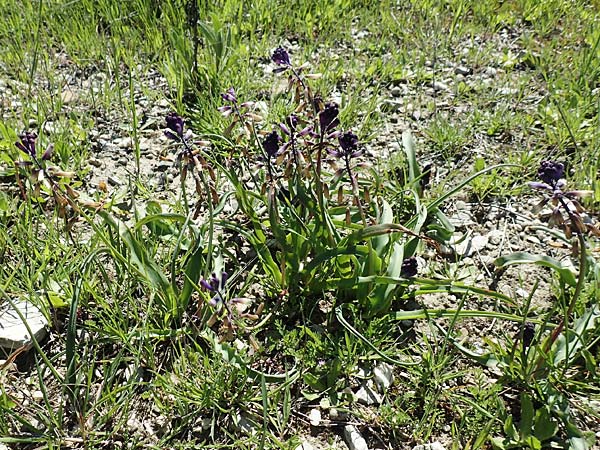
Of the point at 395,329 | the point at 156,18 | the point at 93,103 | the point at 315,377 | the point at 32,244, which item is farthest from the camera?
the point at 156,18

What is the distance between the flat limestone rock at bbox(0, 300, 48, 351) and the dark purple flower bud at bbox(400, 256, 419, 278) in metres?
1.56

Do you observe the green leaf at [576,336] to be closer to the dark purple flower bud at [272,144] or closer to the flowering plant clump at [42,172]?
the dark purple flower bud at [272,144]

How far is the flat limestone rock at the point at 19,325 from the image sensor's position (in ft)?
7.87

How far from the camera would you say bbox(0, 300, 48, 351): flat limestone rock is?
7.87 ft

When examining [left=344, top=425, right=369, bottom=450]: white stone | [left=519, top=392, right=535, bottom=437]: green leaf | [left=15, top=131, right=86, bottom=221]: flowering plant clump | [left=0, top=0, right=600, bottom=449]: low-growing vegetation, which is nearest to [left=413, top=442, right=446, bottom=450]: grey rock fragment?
[left=0, top=0, right=600, bottom=449]: low-growing vegetation

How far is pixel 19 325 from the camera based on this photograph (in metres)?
2.46

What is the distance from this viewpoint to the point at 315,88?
3867mm

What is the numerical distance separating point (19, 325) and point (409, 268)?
1687 millimetres

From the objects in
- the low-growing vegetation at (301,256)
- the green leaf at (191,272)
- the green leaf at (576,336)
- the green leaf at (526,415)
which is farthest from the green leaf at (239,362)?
the green leaf at (576,336)

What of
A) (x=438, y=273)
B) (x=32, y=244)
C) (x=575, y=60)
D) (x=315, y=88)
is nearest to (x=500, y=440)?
(x=438, y=273)

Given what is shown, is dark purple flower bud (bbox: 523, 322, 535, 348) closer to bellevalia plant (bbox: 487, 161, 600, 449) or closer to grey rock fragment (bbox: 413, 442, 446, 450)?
bellevalia plant (bbox: 487, 161, 600, 449)

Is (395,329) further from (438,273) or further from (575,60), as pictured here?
(575,60)

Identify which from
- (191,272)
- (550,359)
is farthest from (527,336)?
(191,272)

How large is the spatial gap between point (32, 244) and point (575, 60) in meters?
3.67
